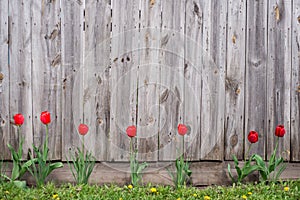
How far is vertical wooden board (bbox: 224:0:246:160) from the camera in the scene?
3590mm

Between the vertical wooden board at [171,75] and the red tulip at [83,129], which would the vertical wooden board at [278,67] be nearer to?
the vertical wooden board at [171,75]

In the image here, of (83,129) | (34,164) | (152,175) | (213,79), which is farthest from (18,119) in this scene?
(213,79)

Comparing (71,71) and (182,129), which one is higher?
(71,71)

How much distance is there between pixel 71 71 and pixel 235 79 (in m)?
1.48

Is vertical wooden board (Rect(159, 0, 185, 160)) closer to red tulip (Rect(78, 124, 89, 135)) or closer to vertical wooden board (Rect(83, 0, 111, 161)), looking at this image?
vertical wooden board (Rect(83, 0, 111, 161))

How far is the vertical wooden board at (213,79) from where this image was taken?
11.7 ft

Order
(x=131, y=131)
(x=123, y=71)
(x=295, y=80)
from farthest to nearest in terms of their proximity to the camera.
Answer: (x=295, y=80)
(x=123, y=71)
(x=131, y=131)

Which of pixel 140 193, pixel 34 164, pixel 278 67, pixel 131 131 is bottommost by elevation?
pixel 140 193

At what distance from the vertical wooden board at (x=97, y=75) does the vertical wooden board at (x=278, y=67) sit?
1.50 m

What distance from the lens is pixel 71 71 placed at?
133 inches

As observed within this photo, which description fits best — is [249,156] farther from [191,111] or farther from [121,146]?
[121,146]

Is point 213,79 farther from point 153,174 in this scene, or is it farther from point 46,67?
point 46,67

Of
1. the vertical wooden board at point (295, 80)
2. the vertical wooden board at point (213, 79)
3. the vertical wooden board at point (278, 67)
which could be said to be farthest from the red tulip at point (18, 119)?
the vertical wooden board at point (295, 80)

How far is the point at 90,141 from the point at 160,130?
62 centimetres
